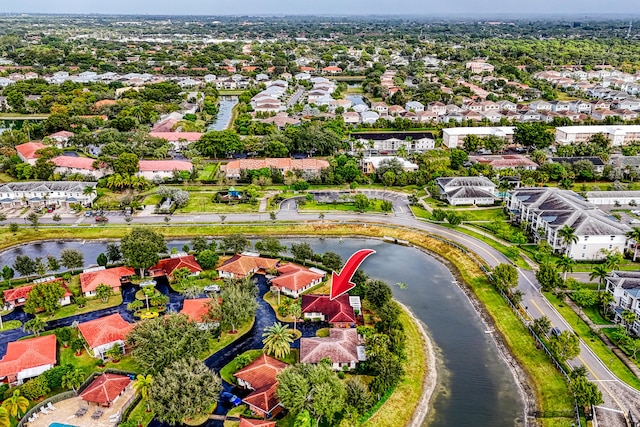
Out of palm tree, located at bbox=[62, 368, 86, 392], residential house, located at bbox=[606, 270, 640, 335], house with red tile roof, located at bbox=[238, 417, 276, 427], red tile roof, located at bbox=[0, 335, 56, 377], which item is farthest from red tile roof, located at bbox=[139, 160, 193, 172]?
residential house, located at bbox=[606, 270, 640, 335]

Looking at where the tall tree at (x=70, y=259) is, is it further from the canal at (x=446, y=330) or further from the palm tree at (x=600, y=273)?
the palm tree at (x=600, y=273)

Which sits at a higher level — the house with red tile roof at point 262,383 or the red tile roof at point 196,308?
the red tile roof at point 196,308

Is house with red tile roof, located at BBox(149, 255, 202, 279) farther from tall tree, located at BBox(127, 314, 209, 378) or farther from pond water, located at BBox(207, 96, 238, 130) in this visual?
pond water, located at BBox(207, 96, 238, 130)

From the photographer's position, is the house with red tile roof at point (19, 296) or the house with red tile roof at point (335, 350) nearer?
the house with red tile roof at point (335, 350)

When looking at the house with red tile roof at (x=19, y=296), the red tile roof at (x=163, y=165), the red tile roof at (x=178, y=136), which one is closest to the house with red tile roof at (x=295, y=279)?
the house with red tile roof at (x=19, y=296)

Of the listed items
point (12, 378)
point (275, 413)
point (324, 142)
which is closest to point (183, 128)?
point (324, 142)

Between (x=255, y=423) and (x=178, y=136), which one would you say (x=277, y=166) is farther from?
(x=255, y=423)
